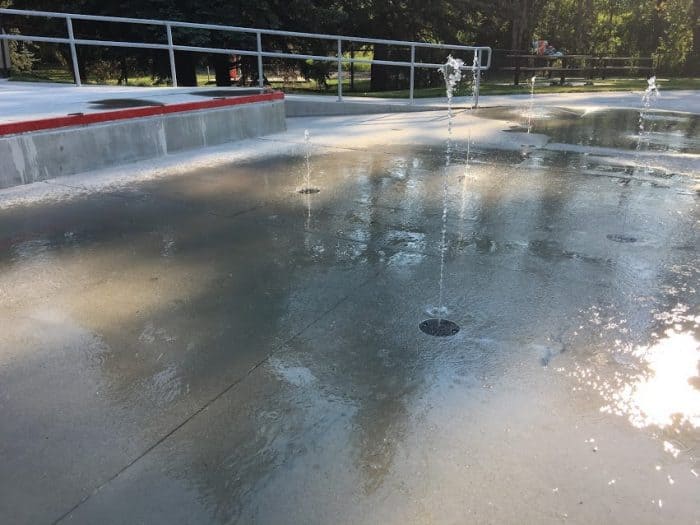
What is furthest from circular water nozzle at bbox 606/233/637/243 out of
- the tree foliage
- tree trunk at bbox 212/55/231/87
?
tree trunk at bbox 212/55/231/87

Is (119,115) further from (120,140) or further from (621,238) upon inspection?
(621,238)

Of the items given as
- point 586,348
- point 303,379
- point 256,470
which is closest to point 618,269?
point 586,348

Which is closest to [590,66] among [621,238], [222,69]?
[222,69]

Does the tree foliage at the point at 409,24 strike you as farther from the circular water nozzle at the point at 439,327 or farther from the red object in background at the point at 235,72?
the circular water nozzle at the point at 439,327

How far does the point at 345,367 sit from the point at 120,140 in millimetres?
5193

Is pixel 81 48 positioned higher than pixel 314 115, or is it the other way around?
pixel 81 48

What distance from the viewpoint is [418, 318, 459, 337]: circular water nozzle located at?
2.98 m

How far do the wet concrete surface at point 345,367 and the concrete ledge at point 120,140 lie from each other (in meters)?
0.96

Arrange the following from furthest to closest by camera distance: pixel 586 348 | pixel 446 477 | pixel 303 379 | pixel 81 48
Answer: pixel 81 48
pixel 586 348
pixel 303 379
pixel 446 477

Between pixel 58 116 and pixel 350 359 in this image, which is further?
pixel 58 116

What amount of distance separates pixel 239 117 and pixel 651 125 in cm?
730

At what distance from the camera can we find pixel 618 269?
3.81 meters

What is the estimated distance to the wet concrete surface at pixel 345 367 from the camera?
1975 millimetres

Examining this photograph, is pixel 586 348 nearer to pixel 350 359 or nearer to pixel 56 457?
pixel 350 359
